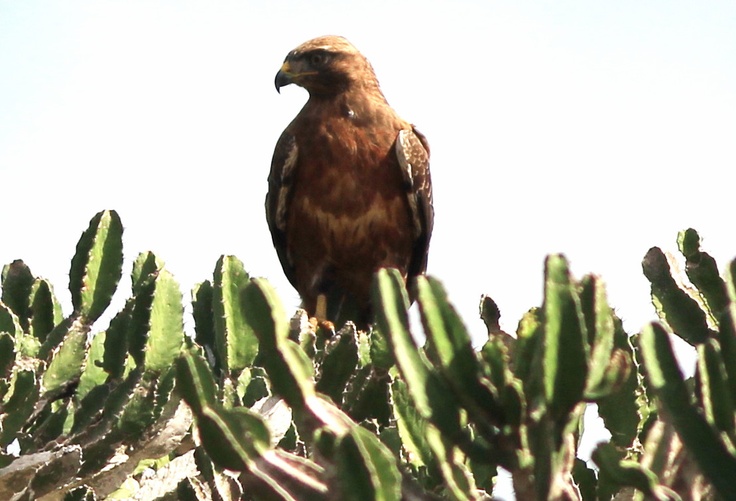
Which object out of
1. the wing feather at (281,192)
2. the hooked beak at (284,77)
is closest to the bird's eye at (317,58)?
the hooked beak at (284,77)

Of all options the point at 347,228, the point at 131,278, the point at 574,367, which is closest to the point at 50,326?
the point at 131,278

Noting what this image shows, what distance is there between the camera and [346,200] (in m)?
6.90

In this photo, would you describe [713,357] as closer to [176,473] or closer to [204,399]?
[204,399]

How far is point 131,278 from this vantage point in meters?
3.94

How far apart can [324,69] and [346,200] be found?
102cm

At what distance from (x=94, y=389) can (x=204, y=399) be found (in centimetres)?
144

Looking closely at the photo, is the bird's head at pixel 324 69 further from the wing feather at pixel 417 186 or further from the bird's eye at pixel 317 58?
the wing feather at pixel 417 186

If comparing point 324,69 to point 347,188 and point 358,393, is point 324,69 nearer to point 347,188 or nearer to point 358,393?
point 347,188

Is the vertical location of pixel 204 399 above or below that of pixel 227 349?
below

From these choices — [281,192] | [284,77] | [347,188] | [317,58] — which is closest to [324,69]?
[317,58]

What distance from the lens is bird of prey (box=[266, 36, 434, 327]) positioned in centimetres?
695

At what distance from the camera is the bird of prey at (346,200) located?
22.8ft

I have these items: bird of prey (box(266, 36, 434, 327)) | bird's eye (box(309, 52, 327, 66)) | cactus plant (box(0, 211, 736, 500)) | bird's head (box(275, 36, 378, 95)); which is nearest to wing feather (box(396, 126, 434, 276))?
bird of prey (box(266, 36, 434, 327))

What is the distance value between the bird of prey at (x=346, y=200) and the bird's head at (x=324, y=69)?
0.03m
